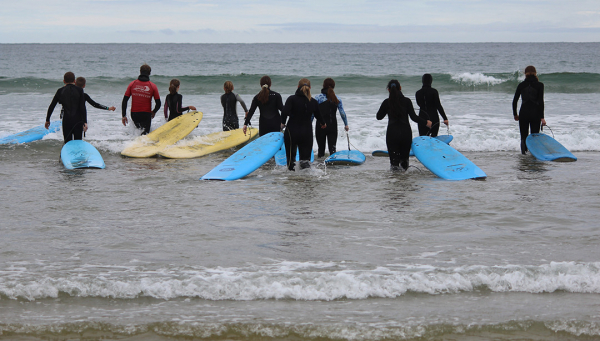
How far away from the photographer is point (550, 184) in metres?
7.15

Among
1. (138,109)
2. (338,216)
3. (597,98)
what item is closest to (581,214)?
(338,216)

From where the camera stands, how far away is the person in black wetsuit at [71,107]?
8500 millimetres

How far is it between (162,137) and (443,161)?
5.24 metres

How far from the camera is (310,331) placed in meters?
3.33

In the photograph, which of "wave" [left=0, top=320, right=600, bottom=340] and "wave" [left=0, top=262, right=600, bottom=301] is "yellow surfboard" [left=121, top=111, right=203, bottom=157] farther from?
"wave" [left=0, top=320, right=600, bottom=340]

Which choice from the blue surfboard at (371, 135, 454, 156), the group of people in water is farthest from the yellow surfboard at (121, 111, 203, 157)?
the blue surfboard at (371, 135, 454, 156)

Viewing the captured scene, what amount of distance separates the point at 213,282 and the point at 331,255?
1.06 m

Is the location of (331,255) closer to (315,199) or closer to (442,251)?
(442,251)

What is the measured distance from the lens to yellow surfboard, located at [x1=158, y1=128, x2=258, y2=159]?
9602 mm

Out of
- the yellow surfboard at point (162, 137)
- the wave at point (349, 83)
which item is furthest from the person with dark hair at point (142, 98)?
the wave at point (349, 83)

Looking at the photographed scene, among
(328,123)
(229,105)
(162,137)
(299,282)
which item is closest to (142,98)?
(162,137)

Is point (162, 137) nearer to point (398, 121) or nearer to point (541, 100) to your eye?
point (398, 121)

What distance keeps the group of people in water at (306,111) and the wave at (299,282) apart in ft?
11.7

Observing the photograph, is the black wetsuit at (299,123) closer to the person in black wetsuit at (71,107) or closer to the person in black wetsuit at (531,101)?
the person in black wetsuit at (71,107)
